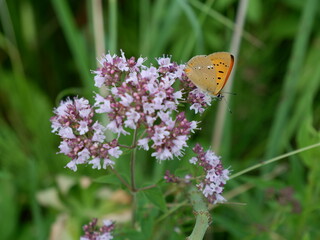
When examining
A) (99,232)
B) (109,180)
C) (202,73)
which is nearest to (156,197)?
(109,180)

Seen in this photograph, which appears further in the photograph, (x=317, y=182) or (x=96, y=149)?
(x=317, y=182)

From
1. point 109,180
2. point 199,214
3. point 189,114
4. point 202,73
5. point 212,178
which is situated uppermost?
point 189,114

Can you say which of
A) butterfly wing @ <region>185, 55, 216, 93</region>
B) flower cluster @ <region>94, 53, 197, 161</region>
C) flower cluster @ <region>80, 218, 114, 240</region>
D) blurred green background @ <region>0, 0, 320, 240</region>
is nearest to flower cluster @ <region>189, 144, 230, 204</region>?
flower cluster @ <region>94, 53, 197, 161</region>

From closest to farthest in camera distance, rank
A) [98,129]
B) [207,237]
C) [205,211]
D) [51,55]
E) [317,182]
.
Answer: [205,211]
[98,129]
[317,182]
[207,237]
[51,55]

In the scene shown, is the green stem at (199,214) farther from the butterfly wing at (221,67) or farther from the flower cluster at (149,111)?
the butterfly wing at (221,67)

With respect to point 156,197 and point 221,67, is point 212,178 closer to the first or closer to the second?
point 156,197

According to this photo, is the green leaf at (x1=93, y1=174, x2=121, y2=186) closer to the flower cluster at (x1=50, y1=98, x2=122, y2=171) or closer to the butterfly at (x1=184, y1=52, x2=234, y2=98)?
the flower cluster at (x1=50, y1=98, x2=122, y2=171)

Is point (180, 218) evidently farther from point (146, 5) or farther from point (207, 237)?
point (146, 5)

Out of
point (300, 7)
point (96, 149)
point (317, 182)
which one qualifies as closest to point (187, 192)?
point (96, 149)
